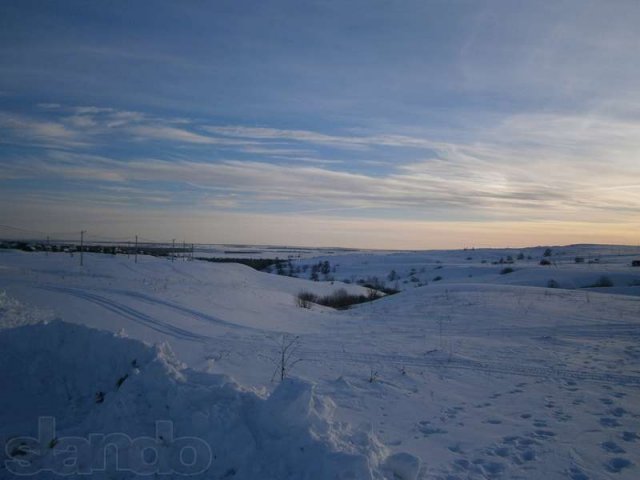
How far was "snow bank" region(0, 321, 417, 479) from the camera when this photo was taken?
438 centimetres

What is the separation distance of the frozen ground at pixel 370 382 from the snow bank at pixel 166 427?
24 mm

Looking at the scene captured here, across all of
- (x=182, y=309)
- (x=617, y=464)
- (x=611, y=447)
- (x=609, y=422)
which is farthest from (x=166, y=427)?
(x=182, y=309)

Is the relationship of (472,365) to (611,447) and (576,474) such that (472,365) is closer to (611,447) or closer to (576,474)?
(611,447)

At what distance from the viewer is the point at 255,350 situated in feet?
35.9

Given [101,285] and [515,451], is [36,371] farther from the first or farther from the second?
[101,285]

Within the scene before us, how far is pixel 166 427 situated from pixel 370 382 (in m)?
4.36

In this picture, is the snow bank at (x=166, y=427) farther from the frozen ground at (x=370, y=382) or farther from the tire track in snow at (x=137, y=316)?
the tire track in snow at (x=137, y=316)

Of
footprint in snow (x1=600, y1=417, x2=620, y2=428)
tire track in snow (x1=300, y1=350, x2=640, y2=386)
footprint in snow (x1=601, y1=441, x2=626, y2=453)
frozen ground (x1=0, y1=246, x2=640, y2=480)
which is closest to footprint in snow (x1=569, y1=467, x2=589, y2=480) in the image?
frozen ground (x1=0, y1=246, x2=640, y2=480)

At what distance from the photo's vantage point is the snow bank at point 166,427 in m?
4.38

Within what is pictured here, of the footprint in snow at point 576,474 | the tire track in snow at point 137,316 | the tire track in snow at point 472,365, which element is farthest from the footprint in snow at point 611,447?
the tire track in snow at point 137,316

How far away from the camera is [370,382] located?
324 inches

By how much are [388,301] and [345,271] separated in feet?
205

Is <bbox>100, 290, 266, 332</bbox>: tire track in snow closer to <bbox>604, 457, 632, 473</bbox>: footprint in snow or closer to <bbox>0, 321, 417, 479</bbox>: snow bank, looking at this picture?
<bbox>0, 321, 417, 479</bbox>: snow bank

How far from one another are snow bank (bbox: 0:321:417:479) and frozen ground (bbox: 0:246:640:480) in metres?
0.02
